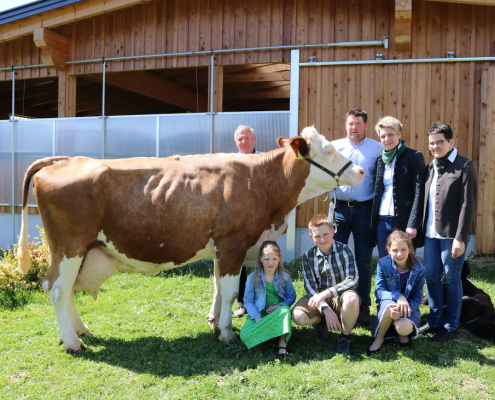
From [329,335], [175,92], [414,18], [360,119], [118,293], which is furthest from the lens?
[175,92]

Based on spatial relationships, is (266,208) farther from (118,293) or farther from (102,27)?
(102,27)

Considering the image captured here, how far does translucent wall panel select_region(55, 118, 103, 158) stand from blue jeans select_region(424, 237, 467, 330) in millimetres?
6845

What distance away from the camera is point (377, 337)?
14.0ft

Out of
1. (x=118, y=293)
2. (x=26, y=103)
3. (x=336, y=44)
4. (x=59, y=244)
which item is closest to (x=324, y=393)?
(x=59, y=244)

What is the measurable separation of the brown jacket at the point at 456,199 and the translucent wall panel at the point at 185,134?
16.5 ft

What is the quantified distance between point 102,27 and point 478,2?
23.5ft

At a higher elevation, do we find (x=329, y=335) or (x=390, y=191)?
(x=390, y=191)

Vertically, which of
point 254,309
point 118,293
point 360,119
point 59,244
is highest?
point 360,119

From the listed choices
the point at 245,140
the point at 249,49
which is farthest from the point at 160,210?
the point at 249,49

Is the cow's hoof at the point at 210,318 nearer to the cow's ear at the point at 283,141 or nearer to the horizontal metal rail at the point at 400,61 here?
the cow's ear at the point at 283,141

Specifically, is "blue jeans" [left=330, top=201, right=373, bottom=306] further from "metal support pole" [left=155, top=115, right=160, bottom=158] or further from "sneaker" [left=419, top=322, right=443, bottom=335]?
"metal support pole" [left=155, top=115, right=160, bottom=158]

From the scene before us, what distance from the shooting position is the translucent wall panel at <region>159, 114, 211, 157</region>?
8.74m

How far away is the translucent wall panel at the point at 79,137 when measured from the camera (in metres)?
9.37

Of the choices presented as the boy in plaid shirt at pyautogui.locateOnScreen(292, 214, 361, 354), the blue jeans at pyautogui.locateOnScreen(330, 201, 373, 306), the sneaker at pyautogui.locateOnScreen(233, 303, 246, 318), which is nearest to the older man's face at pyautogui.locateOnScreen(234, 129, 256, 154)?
the blue jeans at pyautogui.locateOnScreen(330, 201, 373, 306)
